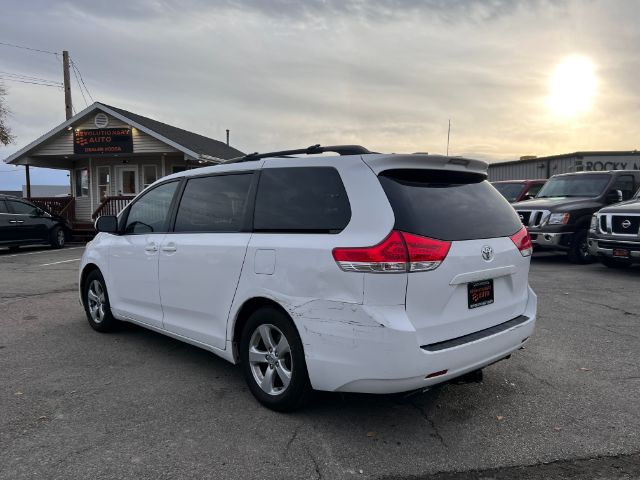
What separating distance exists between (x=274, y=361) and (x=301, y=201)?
111 centimetres

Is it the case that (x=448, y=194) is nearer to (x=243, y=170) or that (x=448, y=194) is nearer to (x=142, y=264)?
(x=243, y=170)

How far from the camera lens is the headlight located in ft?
35.4

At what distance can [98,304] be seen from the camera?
5.64 metres

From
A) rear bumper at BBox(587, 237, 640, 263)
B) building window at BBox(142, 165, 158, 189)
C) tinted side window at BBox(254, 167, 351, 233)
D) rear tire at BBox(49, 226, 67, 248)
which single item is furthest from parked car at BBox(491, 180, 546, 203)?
building window at BBox(142, 165, 158, 189)

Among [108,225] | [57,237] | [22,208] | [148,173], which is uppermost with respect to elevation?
[148,173]

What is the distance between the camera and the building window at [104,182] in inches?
859

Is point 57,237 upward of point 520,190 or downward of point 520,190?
downward

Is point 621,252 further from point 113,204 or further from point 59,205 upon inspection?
point 59,205

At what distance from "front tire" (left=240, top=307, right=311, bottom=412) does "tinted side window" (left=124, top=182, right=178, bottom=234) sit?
1564mm

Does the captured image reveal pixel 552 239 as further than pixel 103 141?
No

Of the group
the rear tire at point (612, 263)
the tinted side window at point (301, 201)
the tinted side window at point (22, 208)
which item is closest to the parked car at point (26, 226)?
the tinted side window at point (22, 208)

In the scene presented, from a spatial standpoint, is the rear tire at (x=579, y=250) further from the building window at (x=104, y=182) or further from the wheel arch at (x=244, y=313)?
the building window at (x=104, y=182)

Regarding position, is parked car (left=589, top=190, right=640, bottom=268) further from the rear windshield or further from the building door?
the building door

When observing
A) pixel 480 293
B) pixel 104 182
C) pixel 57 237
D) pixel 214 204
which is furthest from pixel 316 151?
pixel 104 182
